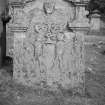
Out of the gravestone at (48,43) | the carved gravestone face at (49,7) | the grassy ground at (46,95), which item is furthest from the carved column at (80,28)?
the carved gravestone face at (49,7)

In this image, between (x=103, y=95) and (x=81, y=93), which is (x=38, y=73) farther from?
(x=103, y=95)

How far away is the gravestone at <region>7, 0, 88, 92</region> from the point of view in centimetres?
432

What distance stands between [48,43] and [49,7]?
903 millimetres

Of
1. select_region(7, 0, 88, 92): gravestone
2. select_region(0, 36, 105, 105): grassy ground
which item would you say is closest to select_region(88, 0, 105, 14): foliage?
select_region(0, 36, 105, 105): grassy ground

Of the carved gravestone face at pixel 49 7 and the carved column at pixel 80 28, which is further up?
the carved gravestone face at pixel 49 7

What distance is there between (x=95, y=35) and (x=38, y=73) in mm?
9452

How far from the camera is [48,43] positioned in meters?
4.39

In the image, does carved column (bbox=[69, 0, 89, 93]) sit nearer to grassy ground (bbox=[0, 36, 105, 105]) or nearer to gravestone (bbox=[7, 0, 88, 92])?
gravestone (bbox=[7, 0, 88, 92])

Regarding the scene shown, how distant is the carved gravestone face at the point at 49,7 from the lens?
4.28m

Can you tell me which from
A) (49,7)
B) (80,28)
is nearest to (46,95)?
(80,28)

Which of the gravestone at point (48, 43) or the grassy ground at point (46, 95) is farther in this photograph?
the gravestone at point (48, 43)

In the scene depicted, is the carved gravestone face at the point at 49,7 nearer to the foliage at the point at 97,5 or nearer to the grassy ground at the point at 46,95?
the grassy ground at the point at 46,95

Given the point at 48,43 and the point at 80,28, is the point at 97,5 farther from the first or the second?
the point at 48,43

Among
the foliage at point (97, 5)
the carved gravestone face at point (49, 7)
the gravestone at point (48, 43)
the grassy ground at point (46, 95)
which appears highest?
the foliage at point (97, 5)
